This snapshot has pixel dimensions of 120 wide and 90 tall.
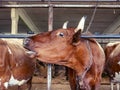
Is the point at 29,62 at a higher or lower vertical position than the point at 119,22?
lower

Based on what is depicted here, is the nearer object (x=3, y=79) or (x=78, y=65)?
(x=78, y=65)

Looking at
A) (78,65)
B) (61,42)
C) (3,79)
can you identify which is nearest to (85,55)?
(78,65)

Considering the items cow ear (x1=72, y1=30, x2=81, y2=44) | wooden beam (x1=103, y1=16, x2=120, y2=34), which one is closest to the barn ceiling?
wooden beam (x1=103, y1=16, x2=120, y2=34)

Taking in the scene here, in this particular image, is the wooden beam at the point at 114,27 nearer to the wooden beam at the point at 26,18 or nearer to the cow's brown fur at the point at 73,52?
the wooden beam at the point at 26,18

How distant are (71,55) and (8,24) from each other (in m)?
6.56

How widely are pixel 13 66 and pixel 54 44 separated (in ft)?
3.96

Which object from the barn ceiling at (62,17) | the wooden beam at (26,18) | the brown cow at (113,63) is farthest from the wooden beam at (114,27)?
the brown cow at (113,63)

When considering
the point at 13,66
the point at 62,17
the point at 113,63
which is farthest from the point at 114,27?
the point at 13,66

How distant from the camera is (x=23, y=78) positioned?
13.2 feet

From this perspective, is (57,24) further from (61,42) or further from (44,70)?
(61,42)

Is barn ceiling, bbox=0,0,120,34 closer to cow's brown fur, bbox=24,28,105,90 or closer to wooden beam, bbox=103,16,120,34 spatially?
wooden beam, bbox=103,16,120,34

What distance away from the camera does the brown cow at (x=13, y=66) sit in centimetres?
335

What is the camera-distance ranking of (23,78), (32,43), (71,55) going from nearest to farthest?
1. (32,43)
2. (71,55)
3. (23,78)

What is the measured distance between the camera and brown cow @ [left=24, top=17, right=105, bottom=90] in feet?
8.41
